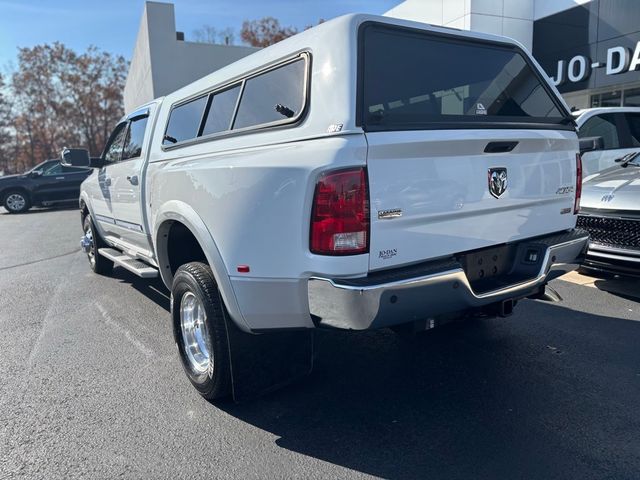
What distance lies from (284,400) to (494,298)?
147 cm

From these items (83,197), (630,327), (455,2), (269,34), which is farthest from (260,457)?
(269,34)

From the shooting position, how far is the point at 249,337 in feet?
10.1

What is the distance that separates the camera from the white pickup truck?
2.47 metres

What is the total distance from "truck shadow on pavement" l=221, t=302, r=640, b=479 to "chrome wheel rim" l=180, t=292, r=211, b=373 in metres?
0.42

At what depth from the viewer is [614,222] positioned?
4.86 m

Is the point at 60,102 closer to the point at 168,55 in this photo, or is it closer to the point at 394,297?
the point at 168,55

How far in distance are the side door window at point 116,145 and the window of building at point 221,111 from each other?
7.23ft

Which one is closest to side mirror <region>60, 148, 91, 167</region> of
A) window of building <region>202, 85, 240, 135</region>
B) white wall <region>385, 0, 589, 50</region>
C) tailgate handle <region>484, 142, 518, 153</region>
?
window of building <region>202, 85, 240, 135</region>

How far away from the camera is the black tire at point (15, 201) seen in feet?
55.8

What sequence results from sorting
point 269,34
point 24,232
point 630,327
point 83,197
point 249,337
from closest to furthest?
point 249,337 < point 630,327 < point 83,197 < point 24,232 < point 269,34

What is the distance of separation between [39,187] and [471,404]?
57.4 ft

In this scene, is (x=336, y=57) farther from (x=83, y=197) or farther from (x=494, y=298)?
(x=83, y=197)

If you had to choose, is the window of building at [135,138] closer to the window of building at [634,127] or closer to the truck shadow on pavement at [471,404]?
the truck shadow on pavement at [471,404]

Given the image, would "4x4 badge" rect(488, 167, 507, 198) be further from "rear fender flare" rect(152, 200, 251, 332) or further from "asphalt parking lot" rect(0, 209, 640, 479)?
"rear fender flare" rect(152, 200, 251, 332)
